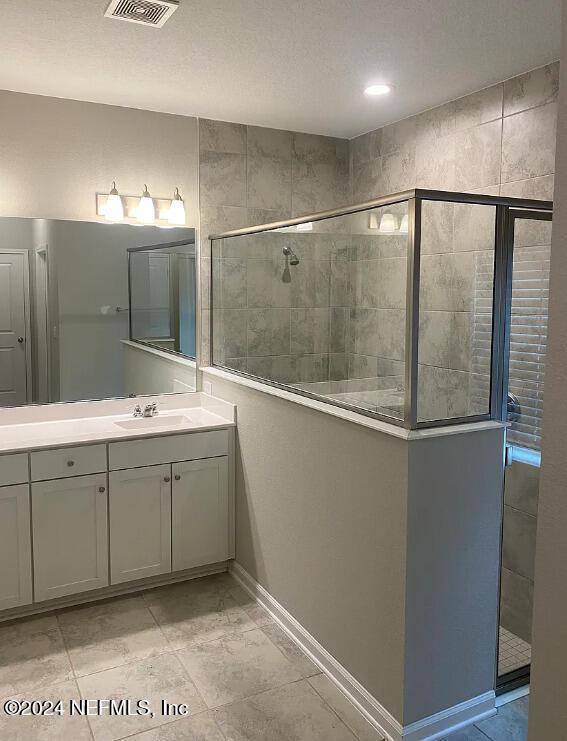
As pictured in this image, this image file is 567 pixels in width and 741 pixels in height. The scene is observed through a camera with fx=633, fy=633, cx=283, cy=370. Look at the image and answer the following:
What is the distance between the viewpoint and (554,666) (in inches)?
43.4

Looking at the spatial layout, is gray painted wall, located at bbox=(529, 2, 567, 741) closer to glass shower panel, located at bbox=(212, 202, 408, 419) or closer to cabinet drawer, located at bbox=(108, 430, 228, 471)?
glass shower panel, located at bbox=(212, 202, 408, 419)

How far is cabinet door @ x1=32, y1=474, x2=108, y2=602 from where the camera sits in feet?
9.82

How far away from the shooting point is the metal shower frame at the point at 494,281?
207 centimetres

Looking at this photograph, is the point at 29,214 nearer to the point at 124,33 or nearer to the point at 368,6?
the point at 124,33

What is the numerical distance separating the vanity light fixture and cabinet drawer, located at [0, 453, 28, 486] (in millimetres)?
2356

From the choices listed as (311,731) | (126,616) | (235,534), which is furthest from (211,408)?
(311,731)

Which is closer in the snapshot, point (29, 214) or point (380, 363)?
point (380, 363)

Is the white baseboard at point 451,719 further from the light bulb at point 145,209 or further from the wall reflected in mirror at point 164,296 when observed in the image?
the light bulb at point 145,209

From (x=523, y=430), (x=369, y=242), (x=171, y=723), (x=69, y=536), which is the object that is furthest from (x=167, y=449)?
(x=523, y=430)

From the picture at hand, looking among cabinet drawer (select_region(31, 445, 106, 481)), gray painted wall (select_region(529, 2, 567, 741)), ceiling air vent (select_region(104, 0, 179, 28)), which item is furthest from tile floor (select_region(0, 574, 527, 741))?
ceiling air vent (select_region(104, 0, 179, 28))

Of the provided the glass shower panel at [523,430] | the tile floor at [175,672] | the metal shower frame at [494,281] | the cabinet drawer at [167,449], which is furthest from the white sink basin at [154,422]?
the glass shower panel at [523,430]

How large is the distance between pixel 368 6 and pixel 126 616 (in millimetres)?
2818

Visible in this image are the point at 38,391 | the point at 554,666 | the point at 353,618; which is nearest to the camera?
the point at 554,666

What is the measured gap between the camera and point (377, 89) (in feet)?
9.90
